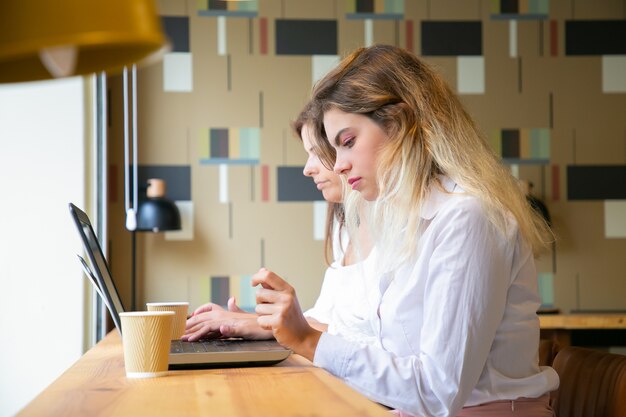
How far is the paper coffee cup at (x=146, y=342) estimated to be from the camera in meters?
1.46

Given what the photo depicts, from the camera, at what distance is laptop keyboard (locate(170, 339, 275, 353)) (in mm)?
1694

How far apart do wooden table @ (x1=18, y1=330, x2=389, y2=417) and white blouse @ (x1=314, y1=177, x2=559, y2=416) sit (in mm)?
116

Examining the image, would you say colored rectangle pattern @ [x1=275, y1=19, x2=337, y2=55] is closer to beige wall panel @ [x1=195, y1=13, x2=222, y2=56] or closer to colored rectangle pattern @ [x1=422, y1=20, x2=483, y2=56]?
beige wall panel @ [x1=195, y1=13, x2=222, y2=56]

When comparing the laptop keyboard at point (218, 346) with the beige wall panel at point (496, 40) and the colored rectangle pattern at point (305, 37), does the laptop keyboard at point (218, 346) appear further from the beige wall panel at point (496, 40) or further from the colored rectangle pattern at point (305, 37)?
the beige wall panel at point (496, 40)

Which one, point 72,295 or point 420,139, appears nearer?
point 420,139

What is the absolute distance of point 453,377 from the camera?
1.57 m

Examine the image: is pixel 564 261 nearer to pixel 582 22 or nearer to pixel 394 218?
pixel 582 22

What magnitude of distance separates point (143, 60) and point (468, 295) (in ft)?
3.29

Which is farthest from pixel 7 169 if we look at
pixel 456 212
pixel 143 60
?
pixel 143 60

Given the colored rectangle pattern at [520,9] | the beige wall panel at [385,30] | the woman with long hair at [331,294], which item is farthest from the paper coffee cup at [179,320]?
the colored rectangle pattern at [520,9]

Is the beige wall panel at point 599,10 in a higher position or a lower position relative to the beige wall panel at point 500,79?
higher

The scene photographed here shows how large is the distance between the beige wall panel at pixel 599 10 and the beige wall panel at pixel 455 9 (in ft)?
1.75

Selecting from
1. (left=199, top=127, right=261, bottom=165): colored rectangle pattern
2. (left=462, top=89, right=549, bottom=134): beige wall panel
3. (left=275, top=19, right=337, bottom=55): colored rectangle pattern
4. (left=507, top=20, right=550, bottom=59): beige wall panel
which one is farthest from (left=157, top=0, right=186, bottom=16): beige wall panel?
(left=507, top=20, right=550, bottom=59): beige wall panel

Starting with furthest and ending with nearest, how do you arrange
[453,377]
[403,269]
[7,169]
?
[7,169] < [403,269] < [453,377]
